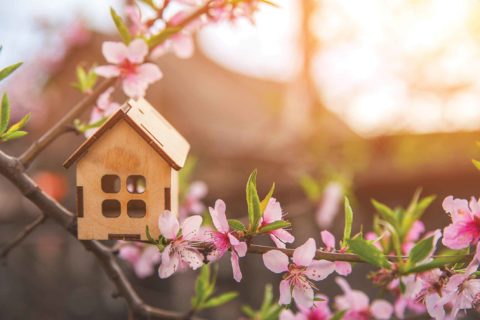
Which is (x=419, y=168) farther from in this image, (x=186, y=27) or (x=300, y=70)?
(x=186, y=27)

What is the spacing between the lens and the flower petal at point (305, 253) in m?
0.86

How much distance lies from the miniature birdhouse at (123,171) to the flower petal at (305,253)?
253 millimetres

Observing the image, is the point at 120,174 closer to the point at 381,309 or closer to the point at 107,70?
the point at 107,70

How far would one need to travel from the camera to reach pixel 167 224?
2.94ft

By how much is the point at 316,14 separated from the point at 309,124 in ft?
4.23

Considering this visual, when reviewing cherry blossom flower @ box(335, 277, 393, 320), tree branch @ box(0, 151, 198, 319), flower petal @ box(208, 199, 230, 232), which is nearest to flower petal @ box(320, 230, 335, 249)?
flower petal @ box(208, 199, 230, 232)

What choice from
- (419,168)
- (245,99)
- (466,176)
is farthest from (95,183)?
(245,99)

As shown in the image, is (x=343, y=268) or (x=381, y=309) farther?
(x=381, y=309)

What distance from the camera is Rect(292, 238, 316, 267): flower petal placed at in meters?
0.86

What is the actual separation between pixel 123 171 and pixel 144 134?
9cm

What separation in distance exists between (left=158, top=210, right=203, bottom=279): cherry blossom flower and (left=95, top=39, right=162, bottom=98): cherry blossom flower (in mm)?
393

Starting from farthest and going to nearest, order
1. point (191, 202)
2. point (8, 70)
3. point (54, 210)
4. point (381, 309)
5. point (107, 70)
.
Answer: point (191, 202), point (381, 309), point (107, 70), point (54, 210), point (8, 70)

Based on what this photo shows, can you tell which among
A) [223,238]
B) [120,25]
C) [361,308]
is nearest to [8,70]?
[120,25]

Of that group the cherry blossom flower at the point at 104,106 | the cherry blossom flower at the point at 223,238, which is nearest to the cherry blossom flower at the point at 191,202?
the cherry blossom flower at the point at 104,106
